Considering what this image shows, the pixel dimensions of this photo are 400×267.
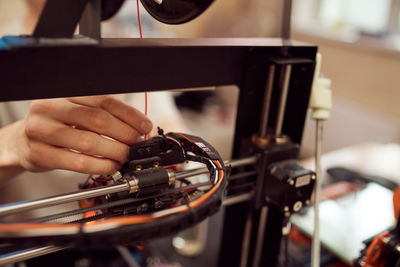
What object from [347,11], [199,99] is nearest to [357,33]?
[347,11]

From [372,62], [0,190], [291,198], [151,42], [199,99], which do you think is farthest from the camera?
[199,99]

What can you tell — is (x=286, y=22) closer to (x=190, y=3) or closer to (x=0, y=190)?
(x=190, y=3)

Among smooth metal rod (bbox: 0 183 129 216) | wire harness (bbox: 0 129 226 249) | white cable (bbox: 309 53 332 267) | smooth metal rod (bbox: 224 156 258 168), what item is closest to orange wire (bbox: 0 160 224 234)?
wire harness (bbox: 0 129 226 249)

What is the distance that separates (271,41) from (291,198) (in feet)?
0.94

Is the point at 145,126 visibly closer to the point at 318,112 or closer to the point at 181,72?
the point at 181,72

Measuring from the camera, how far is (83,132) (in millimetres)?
528

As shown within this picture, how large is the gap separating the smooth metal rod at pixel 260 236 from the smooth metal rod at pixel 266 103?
16 centimetres

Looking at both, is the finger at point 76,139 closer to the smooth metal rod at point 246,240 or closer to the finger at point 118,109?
the finger at point 118,109

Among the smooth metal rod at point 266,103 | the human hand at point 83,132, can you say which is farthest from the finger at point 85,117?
the smooth metal rod at point 266,103

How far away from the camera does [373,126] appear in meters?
2.44

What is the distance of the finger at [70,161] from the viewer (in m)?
0.53

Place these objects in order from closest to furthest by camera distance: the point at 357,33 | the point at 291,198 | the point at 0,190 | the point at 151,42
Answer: the point at 151,42
the point at 291,198
the point at 0,190
the point at 357,33

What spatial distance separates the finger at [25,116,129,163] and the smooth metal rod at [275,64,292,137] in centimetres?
30

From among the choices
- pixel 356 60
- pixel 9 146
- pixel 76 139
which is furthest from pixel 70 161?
pixel 356 60
